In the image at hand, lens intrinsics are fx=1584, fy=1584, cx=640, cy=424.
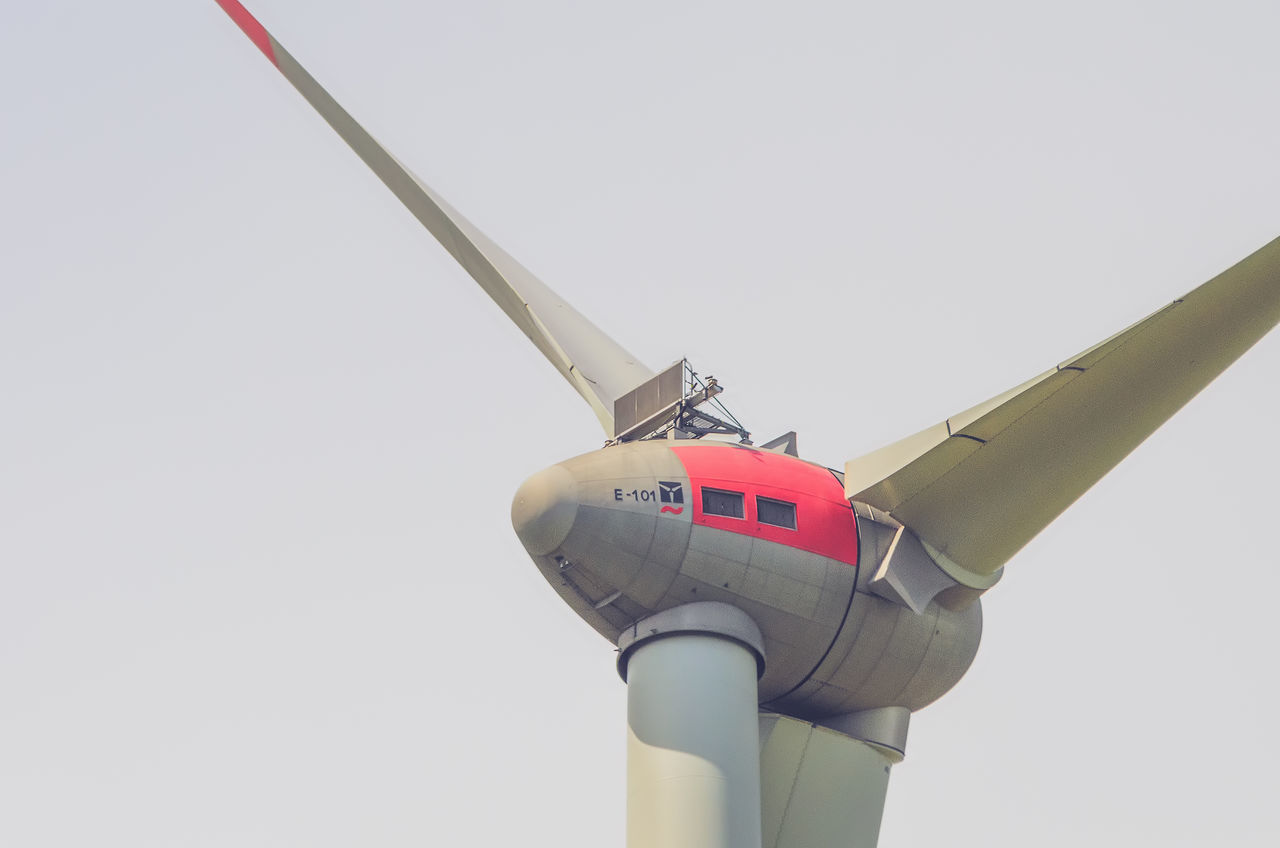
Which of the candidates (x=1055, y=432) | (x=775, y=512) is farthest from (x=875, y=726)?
(x=1055, y=432)

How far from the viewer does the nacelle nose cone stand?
2583 cm

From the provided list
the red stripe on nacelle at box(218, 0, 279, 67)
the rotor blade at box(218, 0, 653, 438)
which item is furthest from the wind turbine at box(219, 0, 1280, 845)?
the red stripe on nacelle at box(218, 0, 279, 67)

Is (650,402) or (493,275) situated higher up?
(493,275)

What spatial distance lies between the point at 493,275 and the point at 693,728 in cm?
1115

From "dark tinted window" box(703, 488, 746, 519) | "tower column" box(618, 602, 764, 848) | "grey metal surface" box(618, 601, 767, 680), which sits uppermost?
"dark tinted window" box(703, 488, 746, 519)

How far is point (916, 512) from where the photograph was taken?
27141mm

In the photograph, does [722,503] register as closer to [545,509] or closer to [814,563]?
[814,563]

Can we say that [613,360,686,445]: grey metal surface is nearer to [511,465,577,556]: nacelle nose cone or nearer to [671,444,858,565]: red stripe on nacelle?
[671,444,858,565]: red stripe on nacelle

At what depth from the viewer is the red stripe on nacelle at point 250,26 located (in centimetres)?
3212

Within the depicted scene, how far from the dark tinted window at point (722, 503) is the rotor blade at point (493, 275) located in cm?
520

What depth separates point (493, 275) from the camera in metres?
32.0

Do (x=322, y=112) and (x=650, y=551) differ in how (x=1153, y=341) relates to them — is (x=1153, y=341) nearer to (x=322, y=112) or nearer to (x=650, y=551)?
(x=650, y=551)

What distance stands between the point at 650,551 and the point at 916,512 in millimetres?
4771

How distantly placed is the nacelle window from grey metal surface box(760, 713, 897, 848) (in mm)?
3847
